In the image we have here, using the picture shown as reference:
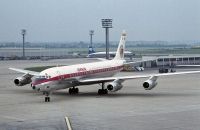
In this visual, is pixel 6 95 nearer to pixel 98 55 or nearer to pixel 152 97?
pixel 152 97

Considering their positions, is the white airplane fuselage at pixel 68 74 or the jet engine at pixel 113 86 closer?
the white airplane fuselage at pixel 68 74

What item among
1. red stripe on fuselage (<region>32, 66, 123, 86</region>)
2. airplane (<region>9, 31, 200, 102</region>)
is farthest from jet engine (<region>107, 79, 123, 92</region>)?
red stripe on fuselage (<region>32, 66, 123, 86</region>)

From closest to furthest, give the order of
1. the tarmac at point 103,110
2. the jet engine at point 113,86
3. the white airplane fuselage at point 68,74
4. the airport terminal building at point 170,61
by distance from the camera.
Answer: the tarmac at point 103,110 → the white airplane fuselage at point 68,74 → the jet engine at point 113,86 → the airport terminal building at point 170,61

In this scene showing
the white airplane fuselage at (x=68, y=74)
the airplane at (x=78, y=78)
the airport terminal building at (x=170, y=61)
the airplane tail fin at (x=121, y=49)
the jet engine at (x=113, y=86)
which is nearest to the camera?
the white airplane fuselage at (x=68, y=74)

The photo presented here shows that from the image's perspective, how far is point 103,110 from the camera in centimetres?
3606

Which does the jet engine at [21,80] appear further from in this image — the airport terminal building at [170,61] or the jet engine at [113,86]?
the airport terminal building at [170,61]

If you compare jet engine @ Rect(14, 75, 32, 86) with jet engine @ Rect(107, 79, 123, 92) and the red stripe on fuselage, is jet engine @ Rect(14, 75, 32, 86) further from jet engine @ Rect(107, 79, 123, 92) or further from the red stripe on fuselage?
jet engine @ Rect(107, 79, 123, 92)

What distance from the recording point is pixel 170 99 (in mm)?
43875

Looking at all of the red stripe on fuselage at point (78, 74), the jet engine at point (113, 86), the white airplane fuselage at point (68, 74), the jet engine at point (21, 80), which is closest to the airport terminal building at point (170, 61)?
the red stripe on fuselage at point (78, 74)

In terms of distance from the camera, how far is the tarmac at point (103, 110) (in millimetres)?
28500

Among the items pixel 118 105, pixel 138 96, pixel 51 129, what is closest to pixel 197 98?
pixel 138 96

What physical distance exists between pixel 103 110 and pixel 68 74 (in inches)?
446

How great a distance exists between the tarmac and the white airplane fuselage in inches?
60.6

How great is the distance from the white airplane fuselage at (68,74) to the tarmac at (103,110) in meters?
1.54
